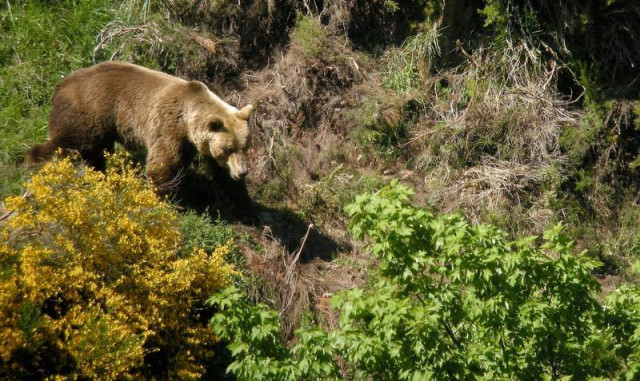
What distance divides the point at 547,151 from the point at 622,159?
1.24 metres

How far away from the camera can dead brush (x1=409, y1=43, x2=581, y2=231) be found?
1208cm

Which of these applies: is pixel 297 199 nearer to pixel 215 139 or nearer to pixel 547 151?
pixel 215 139

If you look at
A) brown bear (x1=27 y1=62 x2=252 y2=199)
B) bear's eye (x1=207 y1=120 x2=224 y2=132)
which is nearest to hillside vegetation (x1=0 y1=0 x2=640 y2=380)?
brown bear (x1=27 y1=62 x2=252 y2=199)

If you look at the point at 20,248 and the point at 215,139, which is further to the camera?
the point at 215,139

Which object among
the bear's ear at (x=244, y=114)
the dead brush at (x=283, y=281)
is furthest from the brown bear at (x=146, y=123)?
the dead brush at (x=283, y=281)

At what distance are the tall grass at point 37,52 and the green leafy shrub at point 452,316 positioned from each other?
4904 millimetres

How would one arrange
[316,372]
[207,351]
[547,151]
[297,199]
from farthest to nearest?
[547,151] < [297,199] < [207,351] < [316,372]

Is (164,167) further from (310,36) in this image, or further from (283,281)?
(310,36)

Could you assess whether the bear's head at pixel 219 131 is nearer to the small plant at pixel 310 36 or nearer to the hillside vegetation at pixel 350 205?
the hillside vegetation at pixel 350 205

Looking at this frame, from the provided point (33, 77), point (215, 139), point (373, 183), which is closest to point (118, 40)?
point (33, 77)

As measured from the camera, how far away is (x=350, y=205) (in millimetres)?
7113

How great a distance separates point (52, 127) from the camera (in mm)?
10016

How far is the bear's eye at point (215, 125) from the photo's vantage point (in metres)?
9.88

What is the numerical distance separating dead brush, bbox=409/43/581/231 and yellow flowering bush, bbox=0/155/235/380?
15.2 feet
